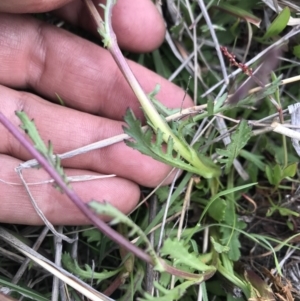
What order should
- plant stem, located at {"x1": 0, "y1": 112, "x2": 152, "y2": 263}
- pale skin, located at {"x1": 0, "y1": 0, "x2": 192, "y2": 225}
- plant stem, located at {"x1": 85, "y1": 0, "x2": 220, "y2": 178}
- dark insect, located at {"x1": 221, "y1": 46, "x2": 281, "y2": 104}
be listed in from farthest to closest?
1. pale skin, located at {"x1": 0, "y1": 0, "x2": 192, "y2": 225}
2. plant stem, located at {"x1": 85, "y1": 0, "x2": 220, "y2": 178}
3. dark insect, located at {"x1": 221, "y1": 46, "x2": 281, "y2": 104}
4. plant stem, located at {"x1": 0, "y1": 112, "x2": 152, "y2": 263}

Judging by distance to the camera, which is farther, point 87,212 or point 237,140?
point 237,140

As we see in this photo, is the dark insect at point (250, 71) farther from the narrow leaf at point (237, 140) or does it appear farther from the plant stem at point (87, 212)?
the plant stem at point (87, 212)

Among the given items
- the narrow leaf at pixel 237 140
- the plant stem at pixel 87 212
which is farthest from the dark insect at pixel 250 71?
the plant stem at pixel 87 212

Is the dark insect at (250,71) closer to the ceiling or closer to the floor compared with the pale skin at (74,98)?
closer to the ceiling

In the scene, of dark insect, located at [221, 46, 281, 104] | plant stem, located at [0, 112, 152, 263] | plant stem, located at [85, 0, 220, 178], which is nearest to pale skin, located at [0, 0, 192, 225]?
plant stem, located at [85, 0, 220, 178]

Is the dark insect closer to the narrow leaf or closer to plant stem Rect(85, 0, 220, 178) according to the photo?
the narrow leaf

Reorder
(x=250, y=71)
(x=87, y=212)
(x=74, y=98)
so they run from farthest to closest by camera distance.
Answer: (x=74, y=98) → (x=250, y=71) → (x=87, y=212)

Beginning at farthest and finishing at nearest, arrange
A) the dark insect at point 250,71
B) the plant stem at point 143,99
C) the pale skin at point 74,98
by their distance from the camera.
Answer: the pale skin at point 74,98 → the plant stem at point 143,99 → the dark insect at point 250,71

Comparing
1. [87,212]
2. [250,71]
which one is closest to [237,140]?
[250,71]

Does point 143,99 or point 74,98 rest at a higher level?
point 143,99

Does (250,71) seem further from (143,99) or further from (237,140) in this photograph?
(143,99)
